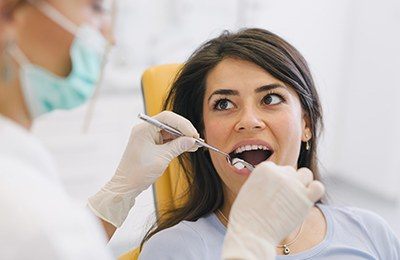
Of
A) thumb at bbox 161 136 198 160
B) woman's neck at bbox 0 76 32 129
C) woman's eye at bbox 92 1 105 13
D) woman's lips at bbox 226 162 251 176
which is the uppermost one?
woman's eye at bbox 92 1 105 13

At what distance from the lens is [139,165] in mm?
1467

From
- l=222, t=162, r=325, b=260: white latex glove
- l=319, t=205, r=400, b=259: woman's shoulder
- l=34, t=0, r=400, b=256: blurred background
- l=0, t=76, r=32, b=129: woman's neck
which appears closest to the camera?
l=0, t=76, r=32, b=129: woman's neck

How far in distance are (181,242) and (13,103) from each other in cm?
61

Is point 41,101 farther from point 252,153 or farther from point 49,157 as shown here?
point 252,153

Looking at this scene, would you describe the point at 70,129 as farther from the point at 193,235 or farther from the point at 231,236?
the point at 231,236

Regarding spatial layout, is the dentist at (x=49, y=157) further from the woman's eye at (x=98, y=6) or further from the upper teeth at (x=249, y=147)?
the upper teeth at (x=249, y=147)

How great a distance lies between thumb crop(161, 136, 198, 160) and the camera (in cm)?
145

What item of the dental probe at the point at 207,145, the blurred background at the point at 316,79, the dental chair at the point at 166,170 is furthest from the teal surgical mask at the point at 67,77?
the blurred background at the point at 316,79

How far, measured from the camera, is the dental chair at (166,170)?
5.56ft

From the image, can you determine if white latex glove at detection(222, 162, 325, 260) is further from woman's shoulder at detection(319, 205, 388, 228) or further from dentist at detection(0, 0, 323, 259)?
woman's shoulder at detection(319, 205, 388, 228)

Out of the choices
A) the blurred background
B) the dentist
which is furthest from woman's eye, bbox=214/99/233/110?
the blurred background

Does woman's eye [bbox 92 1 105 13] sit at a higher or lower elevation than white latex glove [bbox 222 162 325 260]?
higher

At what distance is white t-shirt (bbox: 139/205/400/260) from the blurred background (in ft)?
3.68

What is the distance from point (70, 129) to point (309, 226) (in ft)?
5.42
